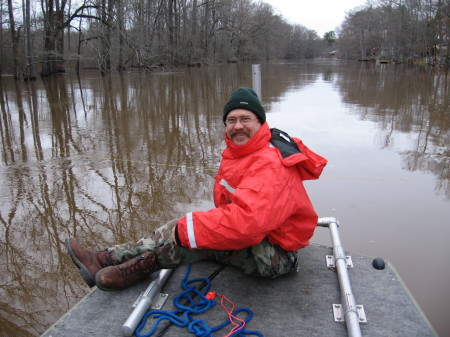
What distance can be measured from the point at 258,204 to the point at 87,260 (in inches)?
45.3

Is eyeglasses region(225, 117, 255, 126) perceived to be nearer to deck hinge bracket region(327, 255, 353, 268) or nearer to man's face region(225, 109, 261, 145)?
man's face region(225, 109, 261, 145)

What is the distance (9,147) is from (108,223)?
394cm

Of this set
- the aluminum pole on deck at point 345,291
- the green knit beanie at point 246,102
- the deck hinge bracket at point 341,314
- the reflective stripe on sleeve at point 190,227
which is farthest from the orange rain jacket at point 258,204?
the deck hinge bracket at point 341,314

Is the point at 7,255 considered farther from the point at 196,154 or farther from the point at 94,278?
the point at 196,154

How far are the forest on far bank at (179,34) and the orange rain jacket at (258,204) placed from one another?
651 inches

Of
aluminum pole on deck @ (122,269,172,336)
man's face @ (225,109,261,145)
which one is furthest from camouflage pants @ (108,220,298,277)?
man's face @ (225,109,261,145)

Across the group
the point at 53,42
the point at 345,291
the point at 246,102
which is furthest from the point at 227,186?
the point at 53,42

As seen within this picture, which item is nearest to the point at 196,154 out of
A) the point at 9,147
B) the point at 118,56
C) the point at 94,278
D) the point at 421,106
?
the point at 9,147

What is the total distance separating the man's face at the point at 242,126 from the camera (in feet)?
8.06

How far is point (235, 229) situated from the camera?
2033 mm

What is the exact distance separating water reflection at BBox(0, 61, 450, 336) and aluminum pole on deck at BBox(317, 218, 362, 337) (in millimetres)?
Result: 1745

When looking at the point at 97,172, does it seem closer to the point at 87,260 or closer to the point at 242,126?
the point at 87,260

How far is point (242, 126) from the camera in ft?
8.05

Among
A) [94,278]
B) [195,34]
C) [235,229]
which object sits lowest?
[94,278]
